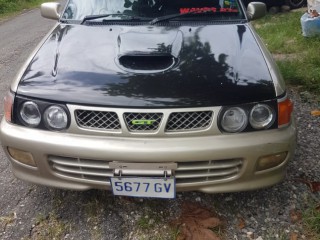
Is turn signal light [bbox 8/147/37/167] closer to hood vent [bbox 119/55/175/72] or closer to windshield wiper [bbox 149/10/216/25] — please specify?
hood vent [bbox 119/55/175/72]

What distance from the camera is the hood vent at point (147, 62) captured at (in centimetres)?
223

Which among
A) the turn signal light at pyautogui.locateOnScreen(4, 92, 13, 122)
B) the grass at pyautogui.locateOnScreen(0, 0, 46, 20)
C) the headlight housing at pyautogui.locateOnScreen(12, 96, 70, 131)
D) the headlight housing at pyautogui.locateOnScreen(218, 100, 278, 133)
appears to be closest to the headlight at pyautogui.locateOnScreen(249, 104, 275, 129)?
the headlight housing at pyautogui.locateOnScreen(218, 100, 278, 133)

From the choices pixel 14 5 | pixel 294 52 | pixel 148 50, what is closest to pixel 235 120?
pixel 148 50

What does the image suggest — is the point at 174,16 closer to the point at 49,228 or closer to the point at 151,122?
the point at 151,122

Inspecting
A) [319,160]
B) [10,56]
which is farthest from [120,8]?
[10,56]

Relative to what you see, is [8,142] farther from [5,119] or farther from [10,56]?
[10,56]

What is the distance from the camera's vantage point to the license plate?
2.06 meters

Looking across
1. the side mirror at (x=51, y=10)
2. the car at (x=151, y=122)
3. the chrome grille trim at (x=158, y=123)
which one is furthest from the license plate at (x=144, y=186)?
the side mirror at (x=51, y=10)

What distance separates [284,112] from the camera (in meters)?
2.14

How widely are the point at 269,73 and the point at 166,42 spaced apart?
73 centimetres

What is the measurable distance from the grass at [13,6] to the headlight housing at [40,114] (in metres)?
11.2

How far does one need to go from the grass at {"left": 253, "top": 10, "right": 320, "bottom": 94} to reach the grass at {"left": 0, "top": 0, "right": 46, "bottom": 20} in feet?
30.1

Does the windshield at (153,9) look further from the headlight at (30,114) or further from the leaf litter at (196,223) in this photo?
the leaf litter at (196,223)

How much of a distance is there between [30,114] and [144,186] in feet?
2.59
